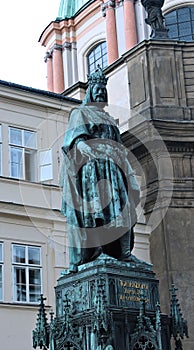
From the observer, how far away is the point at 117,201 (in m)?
9.17

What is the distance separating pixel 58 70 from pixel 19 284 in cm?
1658

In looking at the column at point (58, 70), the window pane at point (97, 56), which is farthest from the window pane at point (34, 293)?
the column at point (58, 70)

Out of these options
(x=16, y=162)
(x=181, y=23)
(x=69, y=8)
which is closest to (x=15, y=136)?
(x=16, y=162)

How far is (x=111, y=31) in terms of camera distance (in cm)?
3048

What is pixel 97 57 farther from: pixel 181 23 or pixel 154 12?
pixel 154 12

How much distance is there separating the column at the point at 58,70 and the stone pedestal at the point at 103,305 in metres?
24.9

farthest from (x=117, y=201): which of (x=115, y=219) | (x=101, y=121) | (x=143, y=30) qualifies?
(x=143, y=30)

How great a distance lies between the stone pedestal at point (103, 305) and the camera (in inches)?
323

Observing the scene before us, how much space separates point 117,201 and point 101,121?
1100 mm

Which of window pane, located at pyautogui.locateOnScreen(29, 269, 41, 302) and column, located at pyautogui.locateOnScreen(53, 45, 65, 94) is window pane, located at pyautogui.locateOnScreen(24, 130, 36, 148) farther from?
column, located at pyautogui.locateOnScreen(53, 45, 65, 94)

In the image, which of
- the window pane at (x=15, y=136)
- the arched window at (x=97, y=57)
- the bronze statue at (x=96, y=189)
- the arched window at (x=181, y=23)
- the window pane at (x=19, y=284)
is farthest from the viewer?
the arched window at (x=97, y=57)

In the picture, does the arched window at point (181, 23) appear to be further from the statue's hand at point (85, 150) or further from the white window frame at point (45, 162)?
the statue's hand at point (85, 150)

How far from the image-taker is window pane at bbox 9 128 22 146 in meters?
20.2

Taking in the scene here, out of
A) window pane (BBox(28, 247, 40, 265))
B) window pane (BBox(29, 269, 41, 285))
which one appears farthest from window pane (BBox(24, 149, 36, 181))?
window pane (BBox(29, 269, 41, 285))
